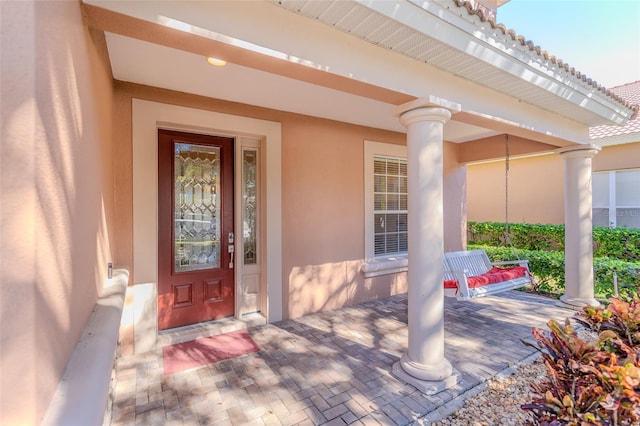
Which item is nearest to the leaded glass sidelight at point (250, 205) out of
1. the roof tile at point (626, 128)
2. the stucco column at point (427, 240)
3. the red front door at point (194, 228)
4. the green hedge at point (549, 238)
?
the red front door at point (194, 228)

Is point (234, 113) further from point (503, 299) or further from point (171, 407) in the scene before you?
point (503, 299)

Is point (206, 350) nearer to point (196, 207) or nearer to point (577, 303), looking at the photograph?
point (196, 207)

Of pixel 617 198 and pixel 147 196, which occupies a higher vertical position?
pixel 617 198

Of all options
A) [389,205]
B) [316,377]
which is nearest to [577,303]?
[389,205]

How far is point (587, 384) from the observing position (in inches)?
61.6

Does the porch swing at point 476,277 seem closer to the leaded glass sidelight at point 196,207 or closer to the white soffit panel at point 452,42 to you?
the white soffit panel at point 452,42

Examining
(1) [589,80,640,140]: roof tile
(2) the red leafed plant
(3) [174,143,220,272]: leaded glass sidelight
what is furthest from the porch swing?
(1) [589,80,640,140]: roof tile

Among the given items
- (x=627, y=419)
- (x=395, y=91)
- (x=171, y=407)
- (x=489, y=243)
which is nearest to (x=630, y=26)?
(x=489, y=243)

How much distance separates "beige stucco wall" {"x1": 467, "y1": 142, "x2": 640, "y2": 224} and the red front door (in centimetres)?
963

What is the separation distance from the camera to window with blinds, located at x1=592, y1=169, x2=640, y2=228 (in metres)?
7.52

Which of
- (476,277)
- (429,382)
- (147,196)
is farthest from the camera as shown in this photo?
(476,277)

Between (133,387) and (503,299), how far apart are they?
590cm

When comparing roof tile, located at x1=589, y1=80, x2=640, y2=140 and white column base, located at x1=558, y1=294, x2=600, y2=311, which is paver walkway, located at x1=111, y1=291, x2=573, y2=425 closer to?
white column base, located at x1=558, y1=294, x2=600, y2=311

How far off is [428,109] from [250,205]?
2.74 meters
